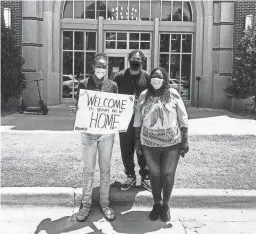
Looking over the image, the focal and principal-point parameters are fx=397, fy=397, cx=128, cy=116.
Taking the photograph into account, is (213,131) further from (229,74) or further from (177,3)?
(177,3)

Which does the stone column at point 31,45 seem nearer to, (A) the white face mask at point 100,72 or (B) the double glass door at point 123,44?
(B) the double glass door at point 123,44

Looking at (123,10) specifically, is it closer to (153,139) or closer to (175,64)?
(175,64)

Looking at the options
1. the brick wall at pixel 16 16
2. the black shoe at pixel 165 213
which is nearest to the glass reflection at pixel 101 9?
the brick wall at pixel 16 16

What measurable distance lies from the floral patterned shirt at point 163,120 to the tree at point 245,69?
→ 36.1 feet

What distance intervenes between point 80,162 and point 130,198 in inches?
80.3

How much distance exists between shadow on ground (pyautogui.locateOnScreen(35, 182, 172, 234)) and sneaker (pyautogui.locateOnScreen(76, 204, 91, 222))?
0.05 meters

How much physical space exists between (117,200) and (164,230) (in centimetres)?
98

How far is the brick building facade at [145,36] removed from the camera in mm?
16609

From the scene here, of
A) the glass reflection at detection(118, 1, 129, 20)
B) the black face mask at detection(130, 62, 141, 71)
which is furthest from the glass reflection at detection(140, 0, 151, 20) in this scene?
the black face mask at detection(130, 62, 141, 71)

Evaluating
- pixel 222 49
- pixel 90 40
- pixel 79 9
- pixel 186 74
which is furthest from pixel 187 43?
pixel 79 9

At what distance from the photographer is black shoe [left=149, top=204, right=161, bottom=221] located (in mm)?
4809

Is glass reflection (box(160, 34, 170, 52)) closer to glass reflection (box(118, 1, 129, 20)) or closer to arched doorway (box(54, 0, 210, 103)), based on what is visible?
arched doorway (box(54, 0, 210, 103))

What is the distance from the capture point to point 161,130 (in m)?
4.62

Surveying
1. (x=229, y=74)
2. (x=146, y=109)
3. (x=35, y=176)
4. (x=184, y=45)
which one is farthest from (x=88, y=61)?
(x=146, y=109)
